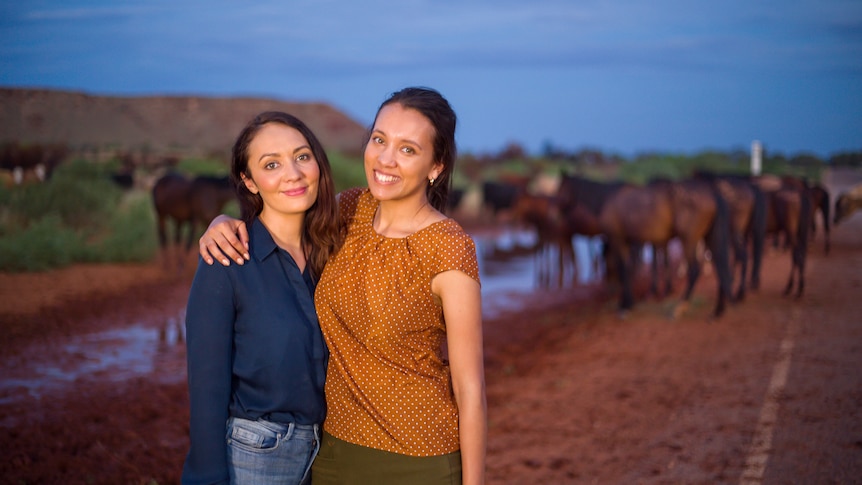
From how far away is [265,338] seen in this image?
7.45ft

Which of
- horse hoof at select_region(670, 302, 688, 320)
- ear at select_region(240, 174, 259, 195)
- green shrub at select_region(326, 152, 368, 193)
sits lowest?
horse hoof at select_region(670, 302, 688, 320)

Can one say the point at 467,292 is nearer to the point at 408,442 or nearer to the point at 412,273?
the point at 412,273

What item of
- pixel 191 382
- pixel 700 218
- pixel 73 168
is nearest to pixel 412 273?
pixel 191 382

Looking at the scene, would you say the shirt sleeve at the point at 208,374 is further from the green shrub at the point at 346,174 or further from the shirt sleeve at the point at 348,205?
the green shrub at the point at 346,174

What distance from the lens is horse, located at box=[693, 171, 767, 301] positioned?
1062 cm

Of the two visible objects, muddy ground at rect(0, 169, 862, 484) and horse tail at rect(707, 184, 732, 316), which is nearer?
muddy ground at rect(0, 169, 862, 484)

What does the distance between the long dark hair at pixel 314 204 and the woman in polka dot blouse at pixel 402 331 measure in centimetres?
10

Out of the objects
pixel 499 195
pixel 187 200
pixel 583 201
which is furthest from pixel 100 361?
pixel 499 195

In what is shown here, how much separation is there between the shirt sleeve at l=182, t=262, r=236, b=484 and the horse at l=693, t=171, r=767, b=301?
31.0ft

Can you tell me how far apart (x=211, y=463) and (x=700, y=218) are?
353 inches

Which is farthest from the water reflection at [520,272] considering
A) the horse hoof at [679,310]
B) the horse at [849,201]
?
the horse at [849,201]

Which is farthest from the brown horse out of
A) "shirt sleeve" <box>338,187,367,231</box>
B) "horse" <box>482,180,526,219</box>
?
"horse" <box>482,180,526,219</box>

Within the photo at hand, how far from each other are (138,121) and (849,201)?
1768 centimetres

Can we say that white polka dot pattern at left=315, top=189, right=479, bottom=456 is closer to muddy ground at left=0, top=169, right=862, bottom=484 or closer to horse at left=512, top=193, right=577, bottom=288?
muddy ground at left=0, top=169, right=862, bottom=484
